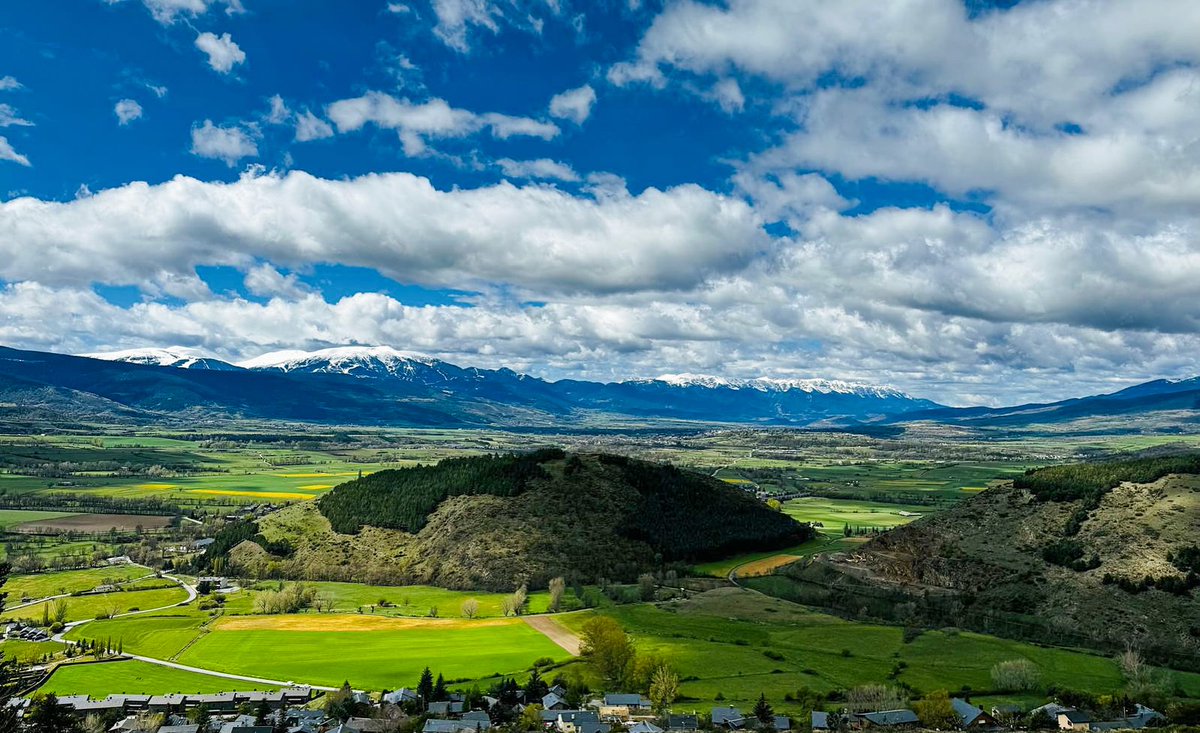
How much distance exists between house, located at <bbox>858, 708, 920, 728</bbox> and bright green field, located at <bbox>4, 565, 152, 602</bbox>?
5700 inches

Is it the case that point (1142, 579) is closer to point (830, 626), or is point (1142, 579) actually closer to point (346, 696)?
point (830, 626)

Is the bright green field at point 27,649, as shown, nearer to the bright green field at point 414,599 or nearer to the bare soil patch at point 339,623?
the bare soil patch at point 339,623

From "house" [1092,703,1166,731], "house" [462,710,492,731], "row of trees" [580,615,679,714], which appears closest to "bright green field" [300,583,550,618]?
"row of trees" [580,615,679,714]

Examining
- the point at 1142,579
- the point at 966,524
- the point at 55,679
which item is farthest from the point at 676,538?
the point at 55,679

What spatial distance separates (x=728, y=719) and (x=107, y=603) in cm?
11825

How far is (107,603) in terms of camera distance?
139625 millimetres

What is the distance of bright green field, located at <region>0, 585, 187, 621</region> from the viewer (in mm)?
131375

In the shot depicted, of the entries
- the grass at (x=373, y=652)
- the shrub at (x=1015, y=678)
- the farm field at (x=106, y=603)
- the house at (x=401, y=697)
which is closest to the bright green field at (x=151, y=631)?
the grass at (x=373, y=652)

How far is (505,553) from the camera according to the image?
559ft

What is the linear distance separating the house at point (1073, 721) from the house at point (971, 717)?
613 centimetres

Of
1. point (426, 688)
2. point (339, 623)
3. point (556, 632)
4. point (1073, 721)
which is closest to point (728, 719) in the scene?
point (1073, 721)

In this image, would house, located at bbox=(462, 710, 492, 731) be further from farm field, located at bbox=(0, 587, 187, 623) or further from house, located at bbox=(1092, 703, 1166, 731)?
farm field, located at bbox=(0, 587, 187, 623)

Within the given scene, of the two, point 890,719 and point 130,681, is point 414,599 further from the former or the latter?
point 890,719

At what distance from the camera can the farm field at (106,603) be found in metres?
131
